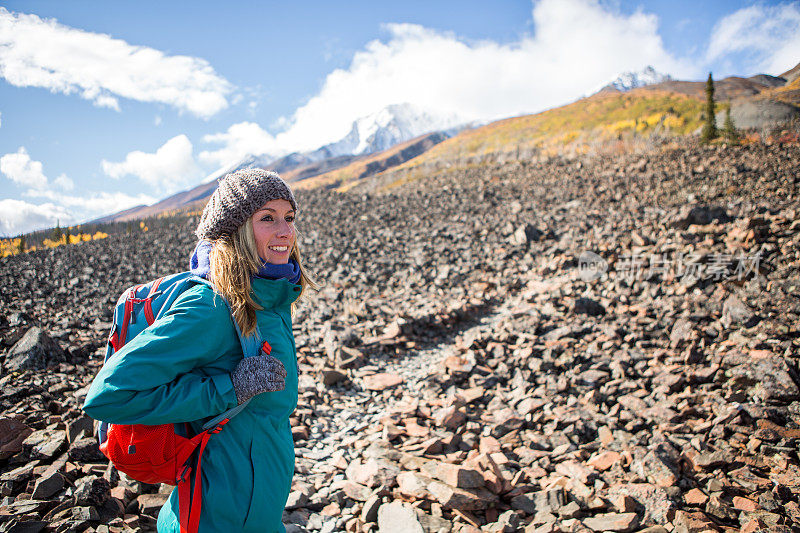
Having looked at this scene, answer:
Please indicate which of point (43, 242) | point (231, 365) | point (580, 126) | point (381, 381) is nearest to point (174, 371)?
point (231, 365)

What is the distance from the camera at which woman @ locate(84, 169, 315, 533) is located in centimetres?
186

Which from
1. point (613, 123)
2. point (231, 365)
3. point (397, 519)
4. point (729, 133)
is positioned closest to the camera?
point (231, 365)

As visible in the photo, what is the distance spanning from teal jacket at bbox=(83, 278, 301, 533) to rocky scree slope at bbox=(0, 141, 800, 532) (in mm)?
2339

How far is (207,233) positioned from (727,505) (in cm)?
585

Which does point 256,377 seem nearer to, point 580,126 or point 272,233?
point 272,233

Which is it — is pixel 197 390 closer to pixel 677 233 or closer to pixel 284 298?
pixel 284 298

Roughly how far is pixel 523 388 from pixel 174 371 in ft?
22.7

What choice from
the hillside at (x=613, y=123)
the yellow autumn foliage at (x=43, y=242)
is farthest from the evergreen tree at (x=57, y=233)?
the hillside at (x=613, y=123)

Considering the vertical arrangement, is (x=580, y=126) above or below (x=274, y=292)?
above

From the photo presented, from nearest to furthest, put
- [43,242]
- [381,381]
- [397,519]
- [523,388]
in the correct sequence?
[397,519]
[523,388]
[381,381]
[43,242]

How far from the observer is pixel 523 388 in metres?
7.60

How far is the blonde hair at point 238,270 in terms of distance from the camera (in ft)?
7.31

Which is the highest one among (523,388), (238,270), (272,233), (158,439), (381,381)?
(272,233)

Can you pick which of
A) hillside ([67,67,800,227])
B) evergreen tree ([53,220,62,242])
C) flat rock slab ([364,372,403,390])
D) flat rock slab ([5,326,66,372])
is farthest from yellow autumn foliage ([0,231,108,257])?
flat rock slab ([364,372,403,390])
